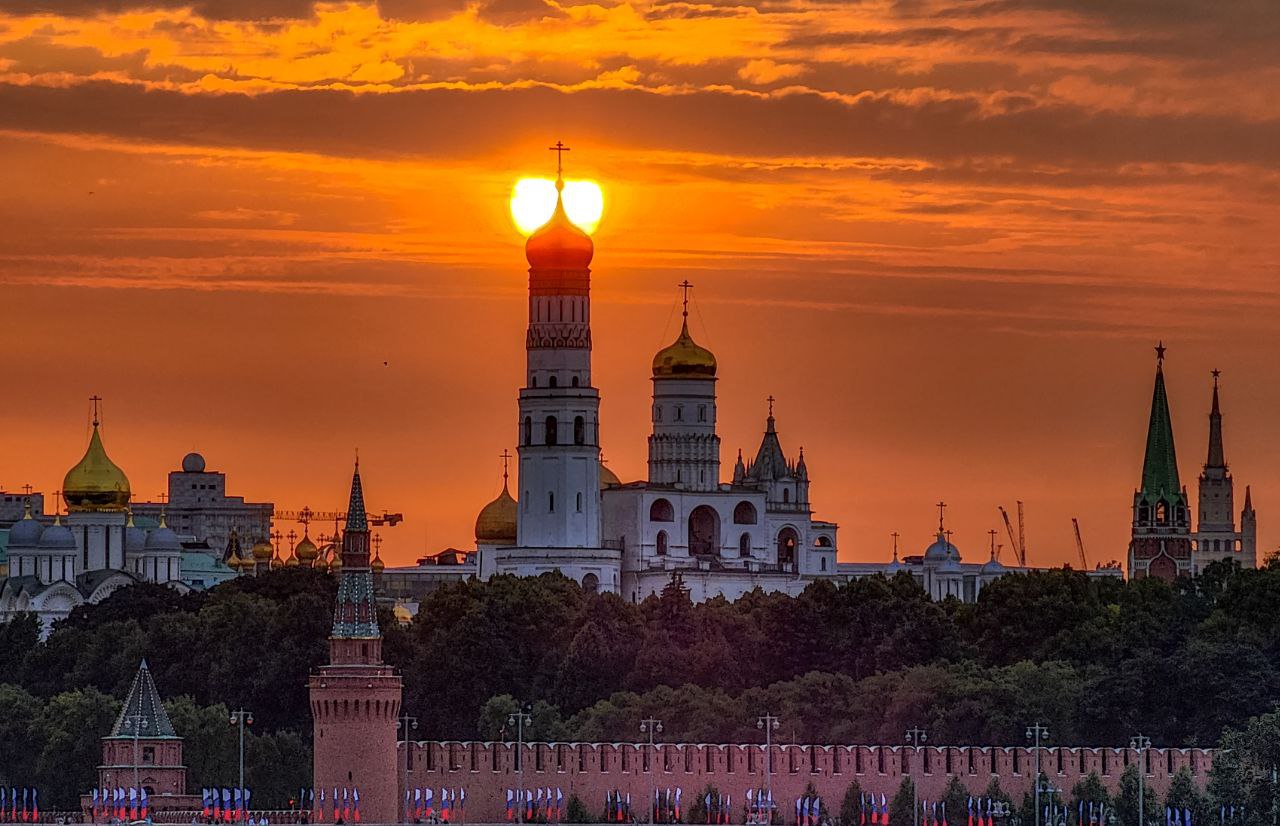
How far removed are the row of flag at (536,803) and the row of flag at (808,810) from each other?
9044 millimetres

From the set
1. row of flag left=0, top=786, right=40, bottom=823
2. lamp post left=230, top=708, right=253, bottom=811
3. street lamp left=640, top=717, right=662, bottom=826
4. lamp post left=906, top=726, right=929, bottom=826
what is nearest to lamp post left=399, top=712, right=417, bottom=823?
lamp post left=230, top=708, right=253, bottom=811

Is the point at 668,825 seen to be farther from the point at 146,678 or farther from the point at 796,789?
the point at 146,678

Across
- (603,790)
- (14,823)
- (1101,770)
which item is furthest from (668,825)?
(14,823)

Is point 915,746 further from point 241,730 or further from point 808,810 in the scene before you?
point 241,730

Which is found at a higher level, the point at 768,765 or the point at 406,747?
the point at 406,747

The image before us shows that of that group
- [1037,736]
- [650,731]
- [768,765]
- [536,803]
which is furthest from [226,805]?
[1037,736]

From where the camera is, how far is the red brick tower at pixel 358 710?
17812 cm

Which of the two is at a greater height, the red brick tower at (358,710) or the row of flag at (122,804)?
the red brick tower at (358,710)

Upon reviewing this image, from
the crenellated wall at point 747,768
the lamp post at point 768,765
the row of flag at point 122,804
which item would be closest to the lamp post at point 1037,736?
the crenellated wall at point 747,768

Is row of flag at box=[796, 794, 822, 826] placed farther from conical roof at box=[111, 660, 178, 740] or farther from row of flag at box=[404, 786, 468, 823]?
conical roof at box=[111, 660, 178, 740]

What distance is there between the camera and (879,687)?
195m

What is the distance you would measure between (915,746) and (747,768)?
6130 mm

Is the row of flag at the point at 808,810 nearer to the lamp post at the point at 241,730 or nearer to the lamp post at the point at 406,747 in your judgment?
the lamp post at the point at 406,747

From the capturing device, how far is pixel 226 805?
181875 millimetres
